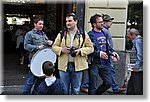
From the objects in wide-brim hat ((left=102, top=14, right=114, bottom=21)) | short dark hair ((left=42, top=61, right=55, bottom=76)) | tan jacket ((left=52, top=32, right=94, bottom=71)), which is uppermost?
wide-brim hat ((left=102, top=14, right=114, bottom=21))

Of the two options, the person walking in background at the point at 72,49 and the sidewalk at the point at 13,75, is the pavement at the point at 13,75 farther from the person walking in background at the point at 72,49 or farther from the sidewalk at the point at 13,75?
the person walking in background at the point at 72,49

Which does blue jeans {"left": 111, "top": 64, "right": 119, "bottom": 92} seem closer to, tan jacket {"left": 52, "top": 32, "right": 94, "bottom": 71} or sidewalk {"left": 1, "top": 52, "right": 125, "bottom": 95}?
tan jacket {"left": 52, "top": 32, "right": 94, "bottom": 71}

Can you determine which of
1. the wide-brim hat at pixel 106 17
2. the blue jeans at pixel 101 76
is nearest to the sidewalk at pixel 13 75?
the blue jeans at pixel 101 76

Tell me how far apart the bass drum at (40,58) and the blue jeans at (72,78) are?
0.31 metres

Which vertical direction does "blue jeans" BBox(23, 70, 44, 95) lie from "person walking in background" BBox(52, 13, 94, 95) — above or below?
below

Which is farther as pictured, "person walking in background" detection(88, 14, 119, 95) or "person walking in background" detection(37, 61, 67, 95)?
"person walking in background" detection(88, 14, 119, 95)

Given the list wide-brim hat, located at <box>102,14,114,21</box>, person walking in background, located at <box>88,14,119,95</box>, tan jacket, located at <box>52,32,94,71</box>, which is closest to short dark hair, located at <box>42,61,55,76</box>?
tan jacket, located at <box>52,32,94,71</box>

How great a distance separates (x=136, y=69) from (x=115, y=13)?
1.11m

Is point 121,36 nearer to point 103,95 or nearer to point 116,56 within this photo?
point 116,56

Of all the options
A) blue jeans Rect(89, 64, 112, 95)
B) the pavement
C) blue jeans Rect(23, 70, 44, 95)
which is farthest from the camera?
blue jeans Rect(89, 64, 112, 95)

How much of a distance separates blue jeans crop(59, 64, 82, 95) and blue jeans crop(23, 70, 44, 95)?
1.49 ft

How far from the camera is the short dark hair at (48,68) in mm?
5977

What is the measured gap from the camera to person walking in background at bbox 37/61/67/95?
5.98 metres

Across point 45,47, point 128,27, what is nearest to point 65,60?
point 45,47
